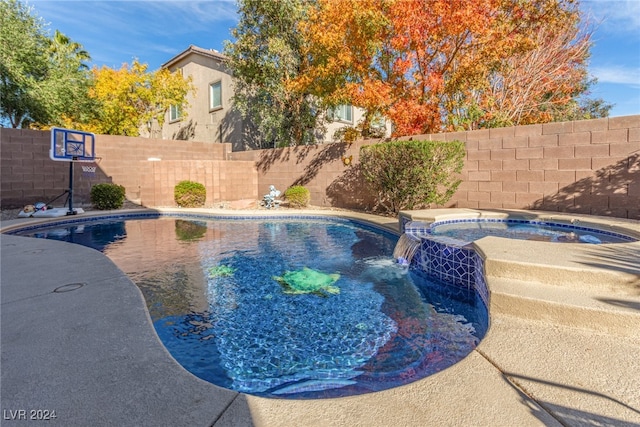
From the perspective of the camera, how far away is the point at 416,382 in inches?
80.4

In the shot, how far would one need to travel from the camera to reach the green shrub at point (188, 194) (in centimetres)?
1307

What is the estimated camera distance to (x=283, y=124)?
14.9 m

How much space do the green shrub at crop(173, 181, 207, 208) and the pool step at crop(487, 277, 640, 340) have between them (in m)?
12.0

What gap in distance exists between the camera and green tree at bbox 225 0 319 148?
13.0 meters

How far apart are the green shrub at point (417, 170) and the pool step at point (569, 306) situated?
5.96 metres

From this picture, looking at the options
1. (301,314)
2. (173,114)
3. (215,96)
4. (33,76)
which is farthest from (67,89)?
(301,314)

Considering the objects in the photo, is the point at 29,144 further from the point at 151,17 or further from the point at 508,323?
the point at 508,323

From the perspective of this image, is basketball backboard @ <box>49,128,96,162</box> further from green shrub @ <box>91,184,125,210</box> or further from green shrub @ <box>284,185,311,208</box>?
green shrub @ <box>284,185,311,208</box>

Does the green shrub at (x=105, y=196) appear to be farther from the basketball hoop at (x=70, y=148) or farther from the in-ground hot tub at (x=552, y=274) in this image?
the in-ground hot tub at (x=552, y=274)

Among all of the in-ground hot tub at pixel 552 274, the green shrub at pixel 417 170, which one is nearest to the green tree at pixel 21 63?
the green shrub at pixel 417 170

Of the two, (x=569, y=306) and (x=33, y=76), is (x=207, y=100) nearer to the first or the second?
(x=33, y=76)

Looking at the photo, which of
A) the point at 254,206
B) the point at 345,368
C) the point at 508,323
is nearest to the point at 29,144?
the point at 254,206

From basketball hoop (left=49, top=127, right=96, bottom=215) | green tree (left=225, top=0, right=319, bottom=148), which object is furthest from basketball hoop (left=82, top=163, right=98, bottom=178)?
green tree (left=225, top=0, right=319, bottom=148)

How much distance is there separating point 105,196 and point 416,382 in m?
13.1
